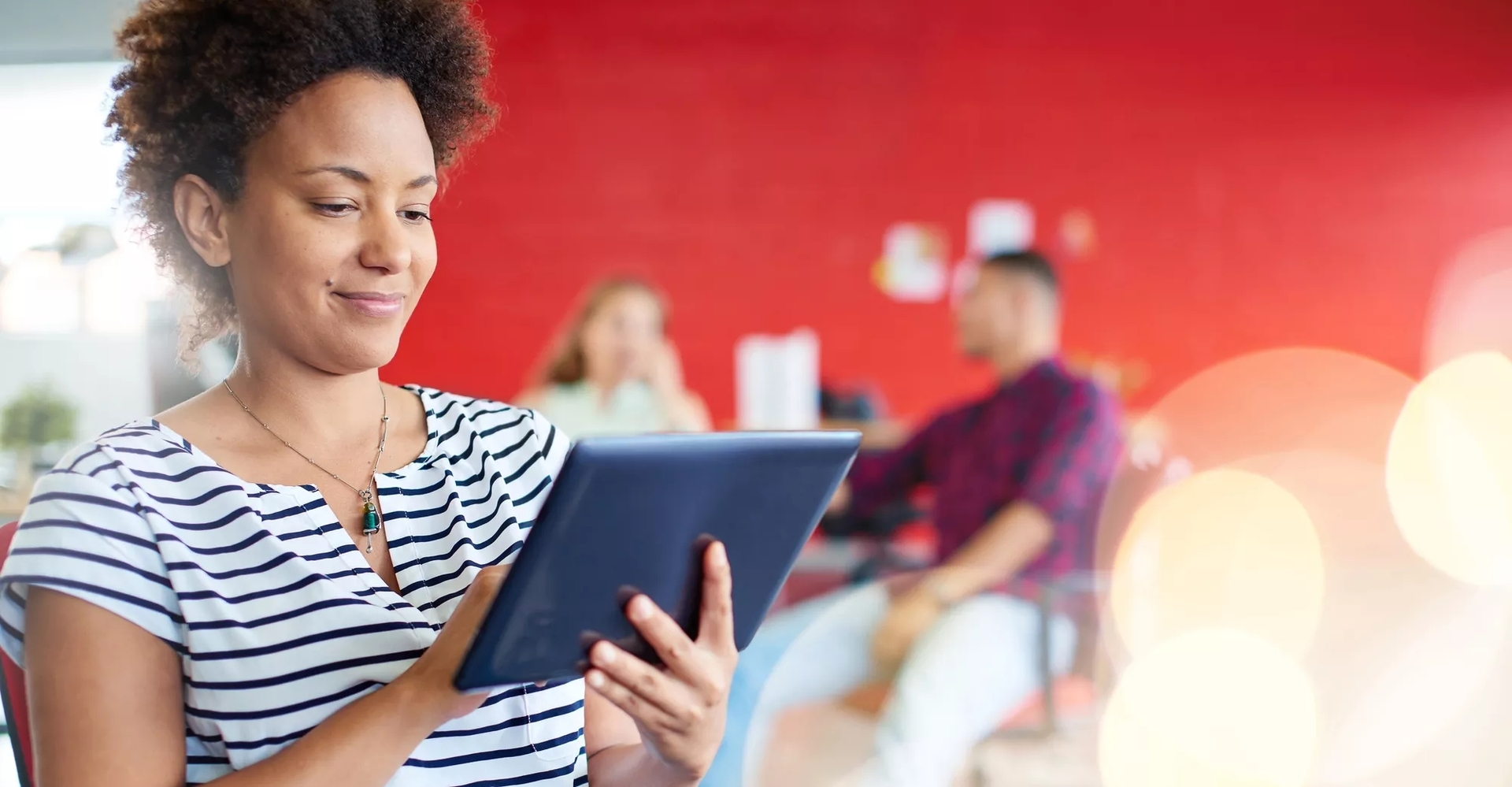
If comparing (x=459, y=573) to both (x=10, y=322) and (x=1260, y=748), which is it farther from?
(x=10, y=322)

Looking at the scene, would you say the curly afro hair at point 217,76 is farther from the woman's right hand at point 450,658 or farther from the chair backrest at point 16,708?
the woman's right hand at point 450,658

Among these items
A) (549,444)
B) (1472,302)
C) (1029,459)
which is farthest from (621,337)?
(1472,302)

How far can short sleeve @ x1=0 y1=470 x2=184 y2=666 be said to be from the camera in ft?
2.74

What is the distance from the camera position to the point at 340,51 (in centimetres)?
98

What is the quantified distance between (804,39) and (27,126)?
3.02 metres

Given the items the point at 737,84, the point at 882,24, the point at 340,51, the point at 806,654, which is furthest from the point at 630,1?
the point at 340,51

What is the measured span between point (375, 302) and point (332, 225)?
7cm

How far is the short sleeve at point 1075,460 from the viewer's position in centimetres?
284

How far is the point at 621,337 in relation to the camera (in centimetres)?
403

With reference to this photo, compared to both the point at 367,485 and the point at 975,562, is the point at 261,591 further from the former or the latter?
the point at 975,562

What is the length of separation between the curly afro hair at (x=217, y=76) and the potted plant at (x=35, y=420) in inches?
164

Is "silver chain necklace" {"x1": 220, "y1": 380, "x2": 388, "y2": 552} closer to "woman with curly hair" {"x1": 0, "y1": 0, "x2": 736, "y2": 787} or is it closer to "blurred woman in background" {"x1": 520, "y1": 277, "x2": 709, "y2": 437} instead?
"woman with curly hair" {"x1": 0, "y1": 0, "x2": 736, "y2": 787}

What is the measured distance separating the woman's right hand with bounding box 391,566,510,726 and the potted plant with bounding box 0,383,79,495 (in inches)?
176

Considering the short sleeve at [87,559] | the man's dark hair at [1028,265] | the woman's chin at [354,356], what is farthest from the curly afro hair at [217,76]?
the man's dark hair at [1028,265]
